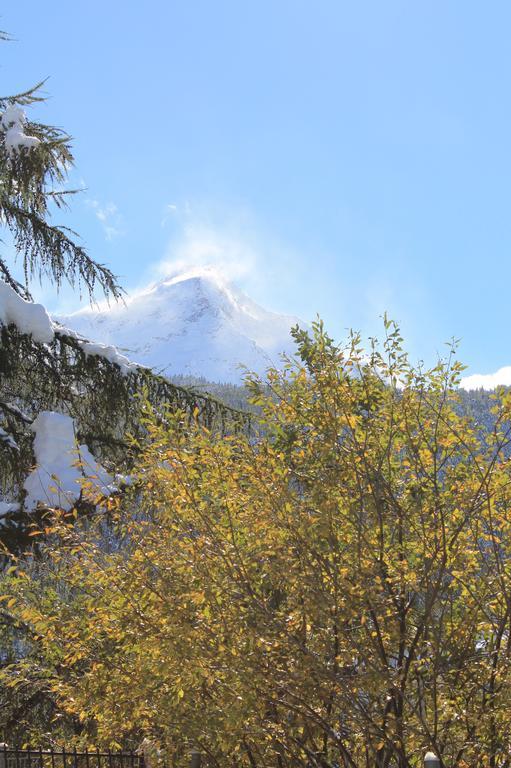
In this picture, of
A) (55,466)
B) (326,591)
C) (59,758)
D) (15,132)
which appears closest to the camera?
(326,591)

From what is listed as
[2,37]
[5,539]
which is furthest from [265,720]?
[2,37]

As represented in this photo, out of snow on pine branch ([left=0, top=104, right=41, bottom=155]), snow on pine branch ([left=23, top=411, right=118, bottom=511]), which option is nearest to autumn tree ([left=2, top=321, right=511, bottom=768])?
snow on pine branch ([left=23, top=411, right=118, bottom=511])

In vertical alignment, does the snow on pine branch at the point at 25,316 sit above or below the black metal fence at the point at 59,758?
above

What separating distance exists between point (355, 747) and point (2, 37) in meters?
9.62

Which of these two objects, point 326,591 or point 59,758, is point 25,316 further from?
point 59,758

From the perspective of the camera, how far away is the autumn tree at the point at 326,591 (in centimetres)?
393

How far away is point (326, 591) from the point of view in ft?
13.2

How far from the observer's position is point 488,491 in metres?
4.16

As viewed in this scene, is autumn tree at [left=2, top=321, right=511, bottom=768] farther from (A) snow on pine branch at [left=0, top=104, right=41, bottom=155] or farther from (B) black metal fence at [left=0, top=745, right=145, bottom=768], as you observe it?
(A) snow on pine branch at [left=0, top=104, right=41, bottom=155]

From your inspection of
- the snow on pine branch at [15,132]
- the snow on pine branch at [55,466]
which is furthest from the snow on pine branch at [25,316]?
the snow on pine branch at [15,132]

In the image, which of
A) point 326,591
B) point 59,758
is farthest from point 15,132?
point 59,758

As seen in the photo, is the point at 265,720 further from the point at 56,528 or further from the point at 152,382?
the point at 152,382

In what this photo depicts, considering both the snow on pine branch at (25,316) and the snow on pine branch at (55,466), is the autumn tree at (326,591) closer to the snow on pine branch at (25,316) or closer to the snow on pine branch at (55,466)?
the snow on pine branch at (55,466)

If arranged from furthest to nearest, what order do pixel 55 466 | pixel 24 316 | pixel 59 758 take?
pixel 59 758, pixel 24 316, pixel 55 466
